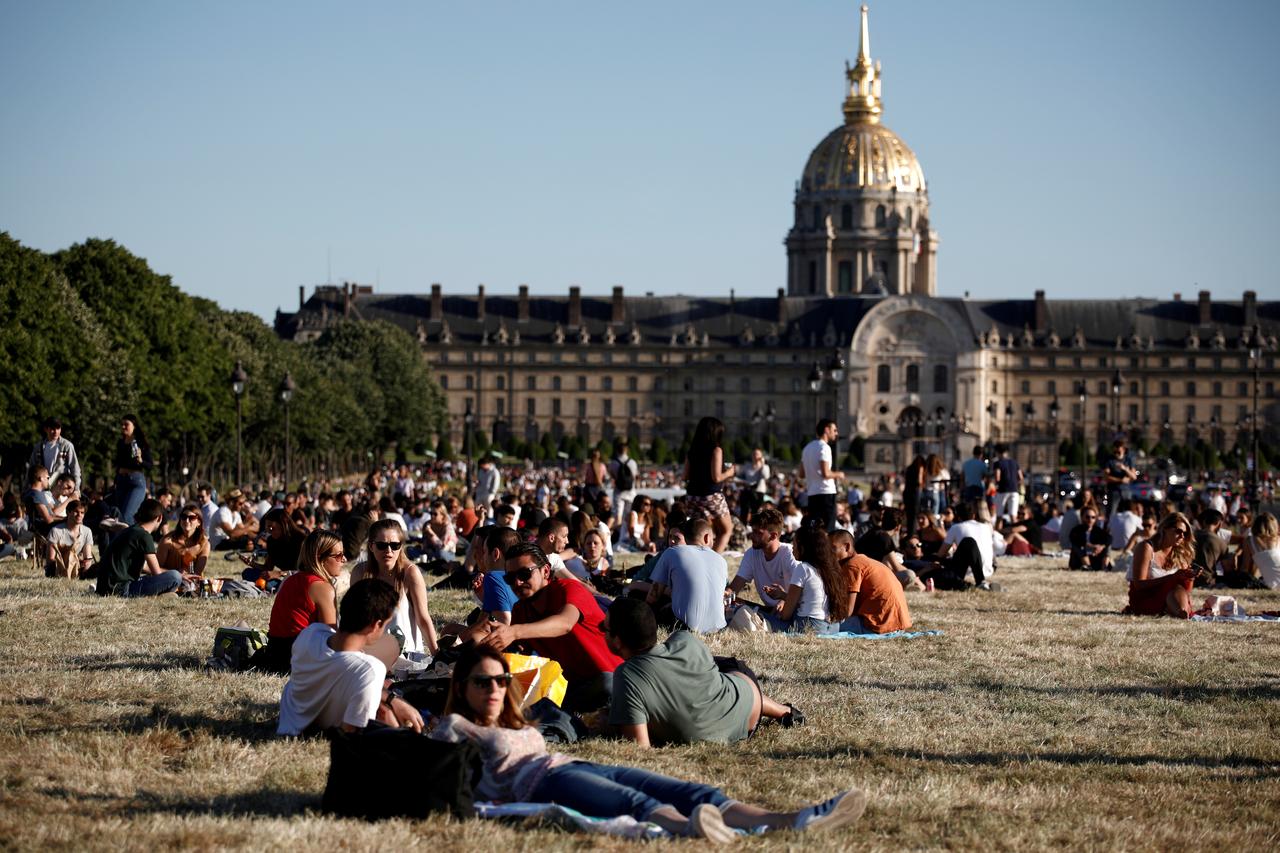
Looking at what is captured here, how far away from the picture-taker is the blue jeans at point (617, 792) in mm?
7875

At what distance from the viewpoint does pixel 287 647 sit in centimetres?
1151

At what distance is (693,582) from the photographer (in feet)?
44.9

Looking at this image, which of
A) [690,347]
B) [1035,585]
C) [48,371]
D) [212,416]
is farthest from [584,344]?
[1035,585]

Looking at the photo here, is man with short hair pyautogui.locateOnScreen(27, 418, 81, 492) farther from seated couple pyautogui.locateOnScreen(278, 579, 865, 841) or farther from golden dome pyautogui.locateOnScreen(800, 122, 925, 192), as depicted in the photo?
golden dome pyautogui.locateOnScreen(800, 122, 925, 192)

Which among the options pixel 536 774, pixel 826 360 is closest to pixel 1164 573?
pixel 536 774

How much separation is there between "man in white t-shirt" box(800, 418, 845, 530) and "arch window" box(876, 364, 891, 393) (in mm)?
102376

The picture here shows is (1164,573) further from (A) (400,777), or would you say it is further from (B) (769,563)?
(A) (400,777)

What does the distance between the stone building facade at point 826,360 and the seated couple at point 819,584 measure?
104415 mm

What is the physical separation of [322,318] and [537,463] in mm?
24068

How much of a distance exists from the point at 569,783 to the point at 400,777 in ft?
2.28

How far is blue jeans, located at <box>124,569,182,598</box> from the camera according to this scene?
1667 centimetres

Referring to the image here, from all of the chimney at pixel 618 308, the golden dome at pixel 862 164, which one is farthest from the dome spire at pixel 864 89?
the chimney at pixel 618 308

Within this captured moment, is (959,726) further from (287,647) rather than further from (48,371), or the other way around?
(48,371)

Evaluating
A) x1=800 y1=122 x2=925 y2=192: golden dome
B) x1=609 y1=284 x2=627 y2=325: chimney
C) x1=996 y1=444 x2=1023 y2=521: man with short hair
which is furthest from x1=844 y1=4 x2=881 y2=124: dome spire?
x1=996 y1=444 x2=1023 y2=521: man with short hair
